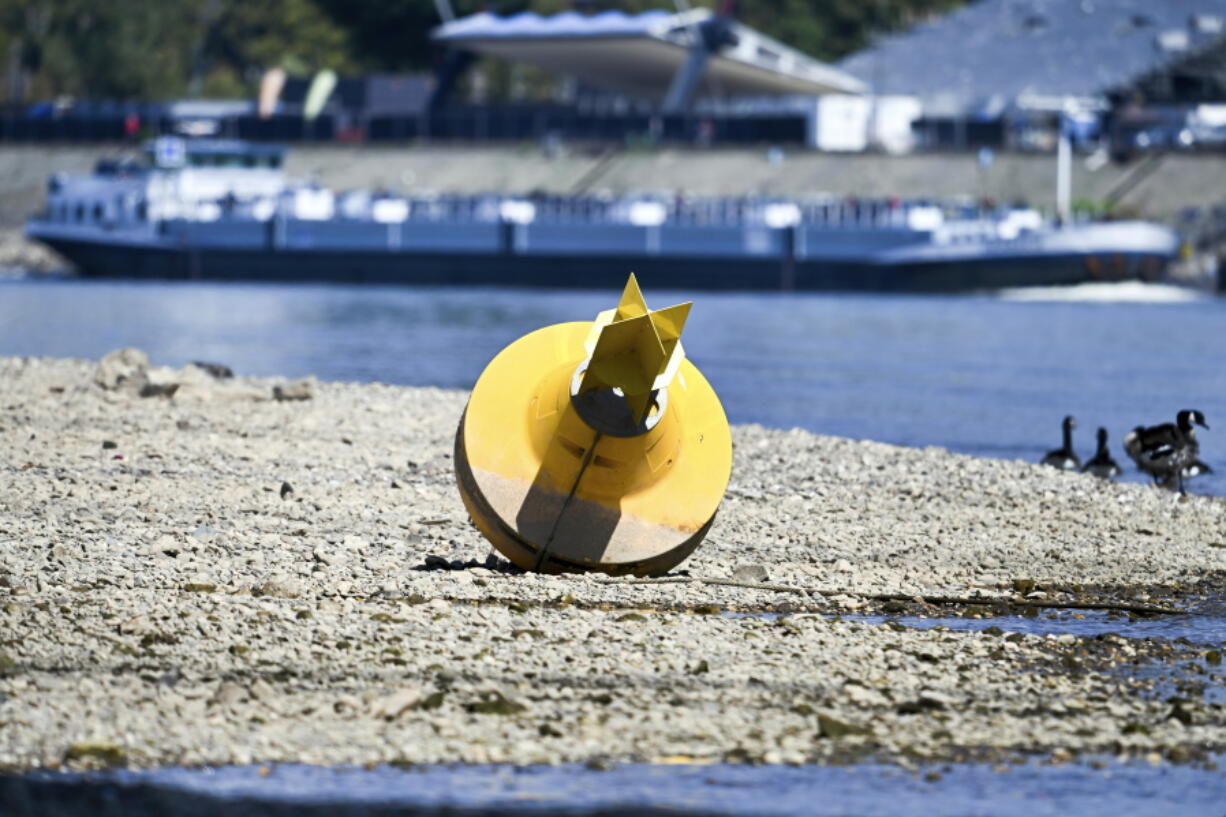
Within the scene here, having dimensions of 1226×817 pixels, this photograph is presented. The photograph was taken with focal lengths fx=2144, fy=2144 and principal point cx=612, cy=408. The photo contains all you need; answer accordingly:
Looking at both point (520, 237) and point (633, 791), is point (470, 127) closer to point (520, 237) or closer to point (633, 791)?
point (520, 237)

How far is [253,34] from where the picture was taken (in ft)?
400

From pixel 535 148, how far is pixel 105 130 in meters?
22.9

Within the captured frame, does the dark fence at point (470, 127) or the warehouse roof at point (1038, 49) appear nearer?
the dark fence at point (470, 127)

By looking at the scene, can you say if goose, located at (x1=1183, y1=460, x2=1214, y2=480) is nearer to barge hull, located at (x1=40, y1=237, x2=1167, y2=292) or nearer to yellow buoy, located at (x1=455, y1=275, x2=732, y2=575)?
yellow buoy, located at (x1=455, y1=275, x2=732, y2=575)

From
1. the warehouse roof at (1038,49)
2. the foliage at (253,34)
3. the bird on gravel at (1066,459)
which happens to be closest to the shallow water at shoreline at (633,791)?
the bird on gravel at (1066,459)

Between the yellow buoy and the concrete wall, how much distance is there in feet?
212

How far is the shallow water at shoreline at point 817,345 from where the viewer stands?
92.4 ft

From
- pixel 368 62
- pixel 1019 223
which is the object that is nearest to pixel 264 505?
pixel 1019 223

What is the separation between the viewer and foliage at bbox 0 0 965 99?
112188mm

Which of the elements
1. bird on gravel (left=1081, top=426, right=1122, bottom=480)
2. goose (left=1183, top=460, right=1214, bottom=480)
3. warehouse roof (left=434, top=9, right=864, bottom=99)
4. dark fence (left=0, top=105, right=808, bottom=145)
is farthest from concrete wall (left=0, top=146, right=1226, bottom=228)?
bird on gravel (left=1081, top=426, right=1122, bottom=480)

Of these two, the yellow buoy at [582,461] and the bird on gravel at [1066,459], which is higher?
the yellow buoy at [582,461]

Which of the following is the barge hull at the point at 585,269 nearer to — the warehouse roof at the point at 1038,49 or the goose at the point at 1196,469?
the warehouse roof at the point at 1038,49

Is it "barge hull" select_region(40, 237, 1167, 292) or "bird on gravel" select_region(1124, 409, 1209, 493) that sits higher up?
"bird on gravel" select_region(1124, 409, 1209, 493)

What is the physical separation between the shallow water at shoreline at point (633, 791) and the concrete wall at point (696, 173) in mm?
67585
